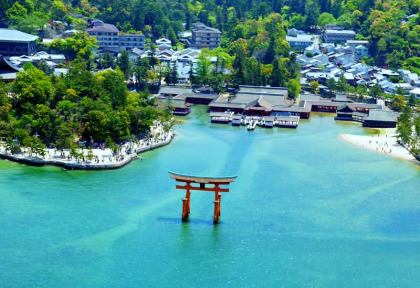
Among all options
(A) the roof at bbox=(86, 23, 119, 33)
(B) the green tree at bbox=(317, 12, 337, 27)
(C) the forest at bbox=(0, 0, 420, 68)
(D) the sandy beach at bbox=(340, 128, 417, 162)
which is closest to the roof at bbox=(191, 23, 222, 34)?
(C) the forest at bbox=(0, 0, 420, 68)

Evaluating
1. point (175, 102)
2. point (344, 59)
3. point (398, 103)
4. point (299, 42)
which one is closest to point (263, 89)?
point (175, 102)

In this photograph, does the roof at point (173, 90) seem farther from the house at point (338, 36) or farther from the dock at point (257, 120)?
the house at point (338, 36)

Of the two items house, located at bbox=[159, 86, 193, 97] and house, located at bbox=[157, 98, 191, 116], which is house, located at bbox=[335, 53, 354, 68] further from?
house, located at bbox=[157, 98, 191, 116]

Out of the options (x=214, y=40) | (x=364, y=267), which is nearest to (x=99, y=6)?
(x=214, y=40)

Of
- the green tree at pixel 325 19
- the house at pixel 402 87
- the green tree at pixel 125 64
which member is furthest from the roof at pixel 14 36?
the green tree at pixel 325 19

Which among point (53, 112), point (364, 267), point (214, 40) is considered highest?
point (214, 40)

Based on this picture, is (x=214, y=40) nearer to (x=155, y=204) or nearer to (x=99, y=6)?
(x=99, y=6)
